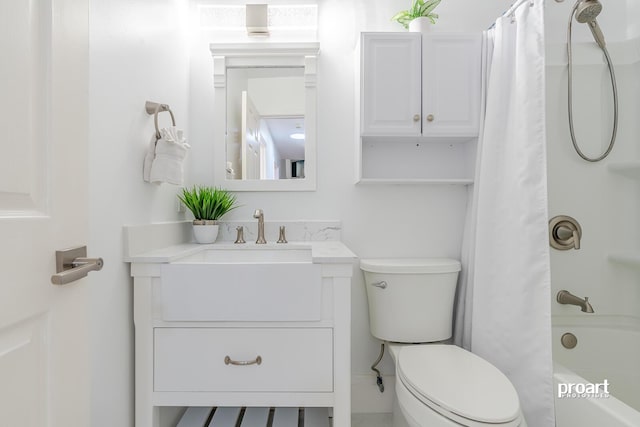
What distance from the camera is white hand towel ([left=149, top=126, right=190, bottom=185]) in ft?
4.47

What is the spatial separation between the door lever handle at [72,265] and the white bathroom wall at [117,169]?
1.20 ft

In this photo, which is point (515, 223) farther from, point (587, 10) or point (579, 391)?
point (587, 10)

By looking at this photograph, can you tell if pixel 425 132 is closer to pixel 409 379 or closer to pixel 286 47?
pixel 286 47

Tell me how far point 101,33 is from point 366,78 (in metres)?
1.09

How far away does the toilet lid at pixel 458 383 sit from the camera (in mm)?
1030

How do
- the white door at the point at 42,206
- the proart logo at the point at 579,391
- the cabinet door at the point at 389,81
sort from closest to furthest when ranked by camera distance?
1. the white door at the point at 42,206
2. the proart logo at the point at 579,391
3. the cabinet door at the point at 389,81

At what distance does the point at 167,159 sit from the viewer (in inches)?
54.2

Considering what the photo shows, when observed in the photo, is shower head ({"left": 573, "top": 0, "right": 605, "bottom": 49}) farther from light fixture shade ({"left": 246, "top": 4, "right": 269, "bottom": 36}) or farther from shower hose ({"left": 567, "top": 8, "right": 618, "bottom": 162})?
light fixture shade ({"left": 246, "top": 4, "right": 269, "bottom": 36})

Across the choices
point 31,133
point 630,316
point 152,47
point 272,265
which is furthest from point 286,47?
point 630,316

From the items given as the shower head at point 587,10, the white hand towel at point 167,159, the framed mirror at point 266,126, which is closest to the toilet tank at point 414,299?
the framed mirror at point 266,126

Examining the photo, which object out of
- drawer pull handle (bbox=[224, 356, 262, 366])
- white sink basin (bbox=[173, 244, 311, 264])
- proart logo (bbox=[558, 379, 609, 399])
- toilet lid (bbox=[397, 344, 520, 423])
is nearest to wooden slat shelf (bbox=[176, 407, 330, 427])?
drawer pull handle (bbox=[224, 356, 262, 366])

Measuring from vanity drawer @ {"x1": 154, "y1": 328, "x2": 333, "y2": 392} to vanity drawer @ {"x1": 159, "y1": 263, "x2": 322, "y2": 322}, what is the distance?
0.20 ft

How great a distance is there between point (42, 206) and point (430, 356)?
135 cm

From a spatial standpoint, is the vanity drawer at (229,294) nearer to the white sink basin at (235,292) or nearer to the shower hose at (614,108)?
the white sink basin at (235,292)
